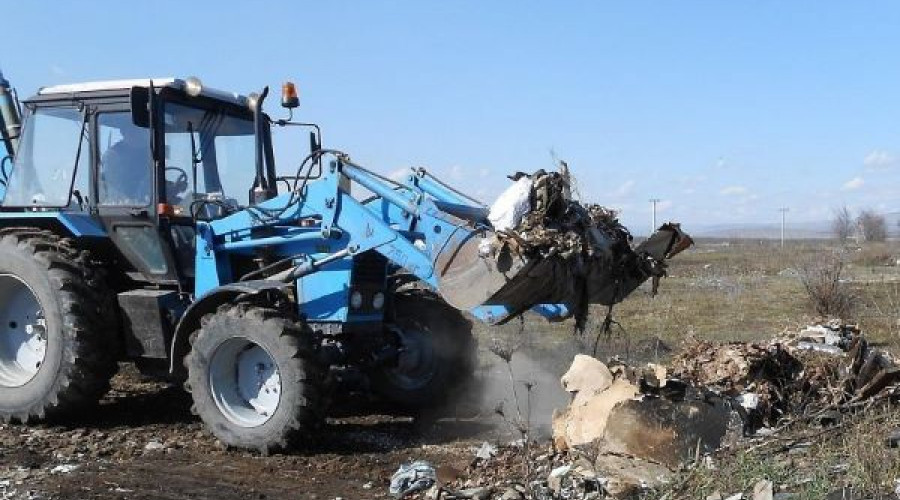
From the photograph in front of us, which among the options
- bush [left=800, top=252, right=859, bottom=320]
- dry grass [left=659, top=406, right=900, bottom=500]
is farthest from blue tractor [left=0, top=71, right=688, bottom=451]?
bush [left=800, top=252, right=859, bottom=320]

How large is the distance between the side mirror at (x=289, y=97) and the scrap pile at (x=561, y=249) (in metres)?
2.80

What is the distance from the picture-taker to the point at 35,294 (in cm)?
748

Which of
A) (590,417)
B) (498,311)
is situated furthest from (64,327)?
(590,417)

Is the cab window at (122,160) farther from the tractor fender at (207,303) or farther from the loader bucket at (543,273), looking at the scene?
the loader bucket at (543,273)

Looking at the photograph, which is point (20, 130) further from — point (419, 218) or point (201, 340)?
point (419, 218)

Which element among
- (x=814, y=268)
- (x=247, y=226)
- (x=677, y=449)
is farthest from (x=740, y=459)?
(x=814, y=268)

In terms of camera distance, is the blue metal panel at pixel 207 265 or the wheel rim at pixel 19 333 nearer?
the blue metal panel at pixel 207 265

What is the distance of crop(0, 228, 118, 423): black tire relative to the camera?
23.9ft

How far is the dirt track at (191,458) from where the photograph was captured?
5.78 m

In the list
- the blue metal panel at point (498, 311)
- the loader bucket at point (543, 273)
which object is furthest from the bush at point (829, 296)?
the blue metal panel at point (498, 311)

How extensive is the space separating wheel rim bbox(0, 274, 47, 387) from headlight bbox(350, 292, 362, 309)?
265 cm

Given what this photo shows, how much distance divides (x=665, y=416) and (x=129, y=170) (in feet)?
15.6

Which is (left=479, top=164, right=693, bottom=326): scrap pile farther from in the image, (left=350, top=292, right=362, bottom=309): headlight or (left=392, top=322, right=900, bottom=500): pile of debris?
(left=350, top=292, right=362, bottom=309): headlight

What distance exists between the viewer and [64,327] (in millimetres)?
7301
